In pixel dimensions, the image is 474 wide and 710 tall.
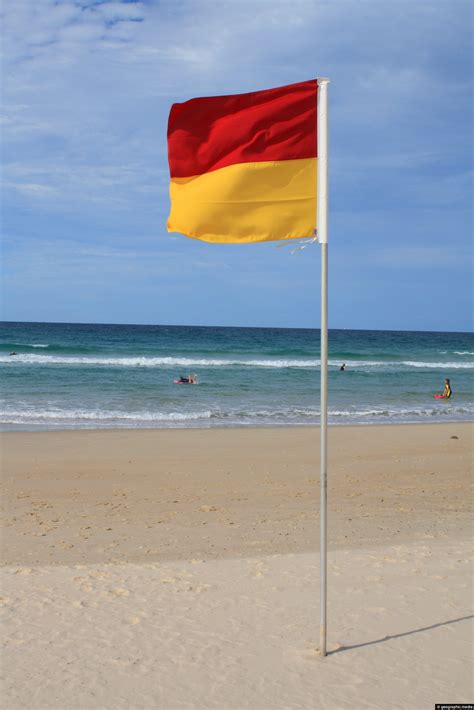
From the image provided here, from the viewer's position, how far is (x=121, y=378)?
101 feet

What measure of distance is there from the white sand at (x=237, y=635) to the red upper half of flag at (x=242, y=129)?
10.7ft

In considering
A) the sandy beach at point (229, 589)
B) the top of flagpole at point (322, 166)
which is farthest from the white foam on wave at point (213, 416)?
the top of flagpole at point (322, 166)

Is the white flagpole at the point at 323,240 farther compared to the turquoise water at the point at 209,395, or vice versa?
the turquoise water at the point at 209,395


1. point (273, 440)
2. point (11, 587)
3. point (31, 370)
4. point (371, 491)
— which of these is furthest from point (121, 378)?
point (11, 587)

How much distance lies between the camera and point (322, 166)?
4379mm

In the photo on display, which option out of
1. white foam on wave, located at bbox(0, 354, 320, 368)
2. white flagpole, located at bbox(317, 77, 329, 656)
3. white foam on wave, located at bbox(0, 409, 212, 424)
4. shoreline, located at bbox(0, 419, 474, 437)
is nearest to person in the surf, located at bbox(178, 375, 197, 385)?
white foam on wave, located at bbox(0, 409, 212, 424)

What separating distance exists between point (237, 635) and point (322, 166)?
3.22 m

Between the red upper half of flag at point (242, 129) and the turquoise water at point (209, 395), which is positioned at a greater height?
the red upper half of flag at point (242, 129)

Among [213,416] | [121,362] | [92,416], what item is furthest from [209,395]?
[121,362]

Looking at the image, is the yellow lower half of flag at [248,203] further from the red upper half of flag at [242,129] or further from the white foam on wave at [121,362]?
the white foam on wave at [121,362]

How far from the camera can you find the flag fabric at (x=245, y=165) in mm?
4516

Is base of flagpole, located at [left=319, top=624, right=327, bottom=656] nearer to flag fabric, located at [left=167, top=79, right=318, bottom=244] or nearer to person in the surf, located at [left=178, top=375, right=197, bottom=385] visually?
flag fabric, located at [left=167, top=79, right=318, bottom=244]

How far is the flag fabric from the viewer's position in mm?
4516

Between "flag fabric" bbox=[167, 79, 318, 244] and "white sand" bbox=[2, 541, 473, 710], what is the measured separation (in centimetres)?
275
